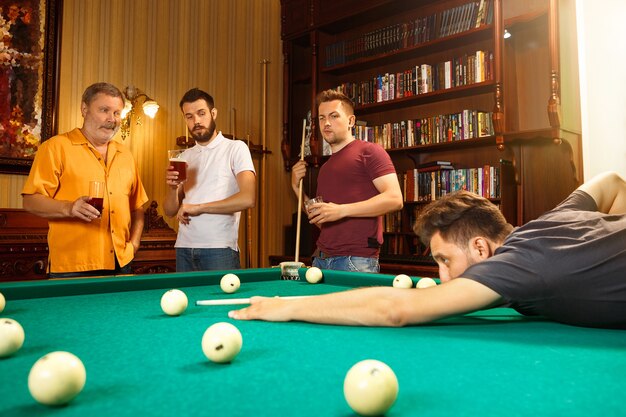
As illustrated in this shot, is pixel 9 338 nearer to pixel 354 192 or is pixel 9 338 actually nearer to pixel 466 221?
pixel 466 221

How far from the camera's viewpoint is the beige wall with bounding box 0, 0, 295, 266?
169 inches

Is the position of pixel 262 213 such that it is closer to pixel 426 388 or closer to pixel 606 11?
pixel 606 11

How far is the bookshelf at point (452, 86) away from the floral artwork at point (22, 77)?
225cm

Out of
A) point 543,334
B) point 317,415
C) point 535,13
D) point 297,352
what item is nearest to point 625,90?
point 535,13

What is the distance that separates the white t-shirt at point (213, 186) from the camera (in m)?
3.03

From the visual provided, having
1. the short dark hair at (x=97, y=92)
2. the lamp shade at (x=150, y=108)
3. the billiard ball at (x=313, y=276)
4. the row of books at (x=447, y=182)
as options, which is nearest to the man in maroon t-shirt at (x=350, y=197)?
the billiard ball at (x=313, y=276)

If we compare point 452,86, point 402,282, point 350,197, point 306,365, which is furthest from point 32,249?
point 452,86

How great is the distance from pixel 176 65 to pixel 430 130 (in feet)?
7.70

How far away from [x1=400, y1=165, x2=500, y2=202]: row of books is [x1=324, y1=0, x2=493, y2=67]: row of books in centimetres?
109

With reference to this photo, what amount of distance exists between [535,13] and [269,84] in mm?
2681

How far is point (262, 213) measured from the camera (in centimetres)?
523

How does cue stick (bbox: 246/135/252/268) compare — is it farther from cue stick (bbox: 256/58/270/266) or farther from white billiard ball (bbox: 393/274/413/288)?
white billiard ball (bbox: 393/274/413/288)

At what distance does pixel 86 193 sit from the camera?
281 centimetres

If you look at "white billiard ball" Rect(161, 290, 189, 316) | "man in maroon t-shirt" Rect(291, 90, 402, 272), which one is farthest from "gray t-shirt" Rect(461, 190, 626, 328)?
"man in maroon t-shirt" Rect(291, 90, 402, 272)
